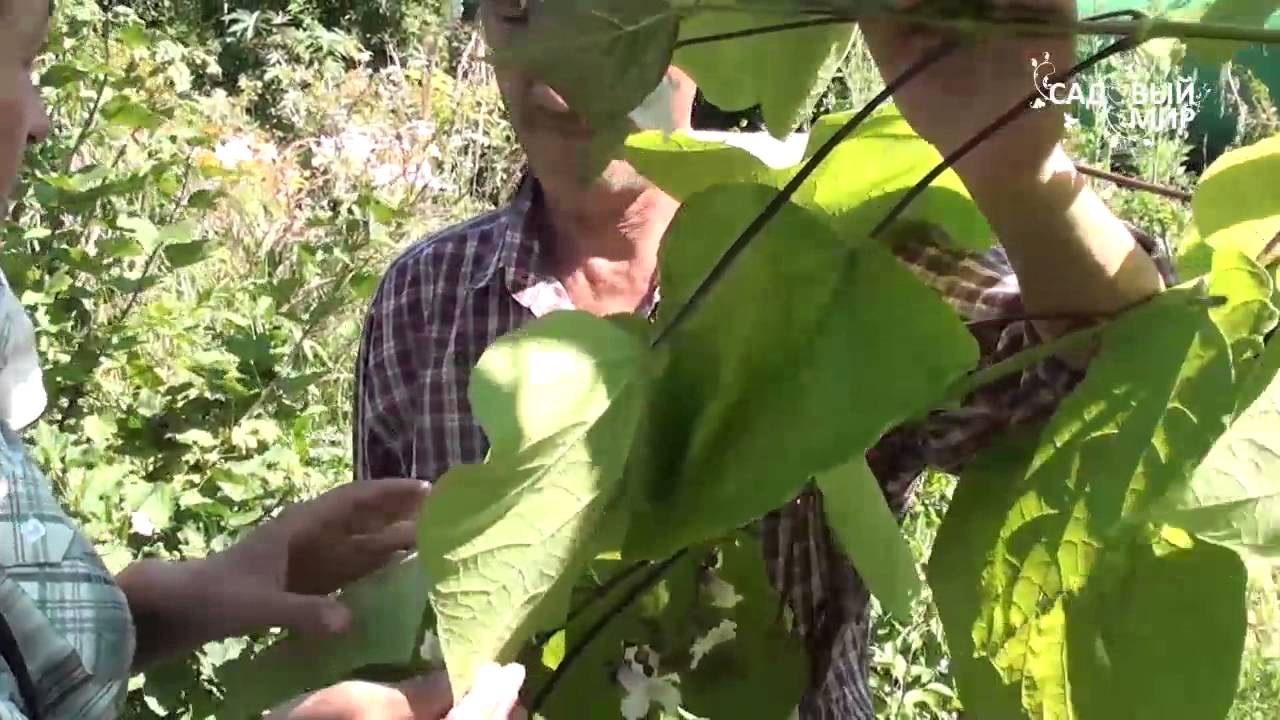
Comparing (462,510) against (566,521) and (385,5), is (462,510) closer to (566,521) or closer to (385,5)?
(566,521)

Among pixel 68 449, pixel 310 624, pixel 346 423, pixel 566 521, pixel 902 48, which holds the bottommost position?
pixel 346 423

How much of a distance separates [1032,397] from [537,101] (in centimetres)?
49

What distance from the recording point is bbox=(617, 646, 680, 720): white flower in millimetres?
424

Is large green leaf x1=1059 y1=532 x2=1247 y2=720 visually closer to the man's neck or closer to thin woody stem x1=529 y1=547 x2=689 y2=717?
thin woody stem x1=529 y1=547 x2=689 y2=717

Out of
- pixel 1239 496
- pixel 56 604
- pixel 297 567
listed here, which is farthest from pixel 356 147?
pixel 1239 496

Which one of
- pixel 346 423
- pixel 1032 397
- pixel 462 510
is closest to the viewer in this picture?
pixel 462 510

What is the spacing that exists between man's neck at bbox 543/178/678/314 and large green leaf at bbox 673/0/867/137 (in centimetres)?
55

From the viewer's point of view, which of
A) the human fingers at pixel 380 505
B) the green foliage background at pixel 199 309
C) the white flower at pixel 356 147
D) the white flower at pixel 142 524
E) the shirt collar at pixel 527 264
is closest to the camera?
the human fingers at pixel 380 505

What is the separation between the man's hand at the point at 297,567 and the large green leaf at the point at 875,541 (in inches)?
7.0

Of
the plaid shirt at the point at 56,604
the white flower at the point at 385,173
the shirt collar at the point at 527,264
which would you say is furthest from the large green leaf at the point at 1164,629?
the white flower at the point at 385,173

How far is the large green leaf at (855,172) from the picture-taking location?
0.41m

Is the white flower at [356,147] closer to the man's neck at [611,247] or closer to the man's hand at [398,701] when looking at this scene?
the man's neck at [611,247]

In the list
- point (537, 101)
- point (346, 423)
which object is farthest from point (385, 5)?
point (537, 101)

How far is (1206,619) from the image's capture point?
33 centimetres
